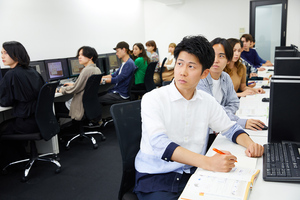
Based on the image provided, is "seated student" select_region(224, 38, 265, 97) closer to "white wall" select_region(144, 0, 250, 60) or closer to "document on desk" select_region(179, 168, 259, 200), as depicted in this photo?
"document on desk" select_region(179, 168, 259, 200)

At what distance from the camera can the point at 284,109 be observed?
1.23 meters

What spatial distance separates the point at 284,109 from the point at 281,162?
0.24 m

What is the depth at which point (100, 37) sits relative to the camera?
5.80 meters

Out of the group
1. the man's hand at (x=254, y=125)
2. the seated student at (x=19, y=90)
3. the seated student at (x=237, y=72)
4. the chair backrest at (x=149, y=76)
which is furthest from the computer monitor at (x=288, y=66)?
the chair backrest at (x=149, y=76)

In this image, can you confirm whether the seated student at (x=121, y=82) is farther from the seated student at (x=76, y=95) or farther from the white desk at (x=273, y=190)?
the white desk at (x=273, y=190)

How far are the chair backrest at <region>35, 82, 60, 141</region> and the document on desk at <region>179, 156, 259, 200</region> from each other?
6.27 ft

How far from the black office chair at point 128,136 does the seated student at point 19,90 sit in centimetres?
152

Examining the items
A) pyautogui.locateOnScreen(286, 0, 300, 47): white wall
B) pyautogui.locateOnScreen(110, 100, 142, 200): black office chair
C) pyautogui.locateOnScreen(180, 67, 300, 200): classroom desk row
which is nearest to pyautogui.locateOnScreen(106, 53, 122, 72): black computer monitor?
pyautogui.locateOnScreen(180, 67, 300, 200): classroom desk row

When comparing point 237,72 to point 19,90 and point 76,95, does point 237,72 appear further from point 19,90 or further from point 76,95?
point 19,90

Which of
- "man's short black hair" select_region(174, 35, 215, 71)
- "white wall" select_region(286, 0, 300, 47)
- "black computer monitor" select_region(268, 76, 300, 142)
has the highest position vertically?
"white wall" select_region(286, 0, 300, 47)

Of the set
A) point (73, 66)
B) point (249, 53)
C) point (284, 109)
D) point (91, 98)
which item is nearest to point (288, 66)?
point (284, 109)

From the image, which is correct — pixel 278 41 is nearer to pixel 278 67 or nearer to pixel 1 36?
pixel 278 67

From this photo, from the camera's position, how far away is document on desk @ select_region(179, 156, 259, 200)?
3.02 ft

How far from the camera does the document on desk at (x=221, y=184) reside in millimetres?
922
